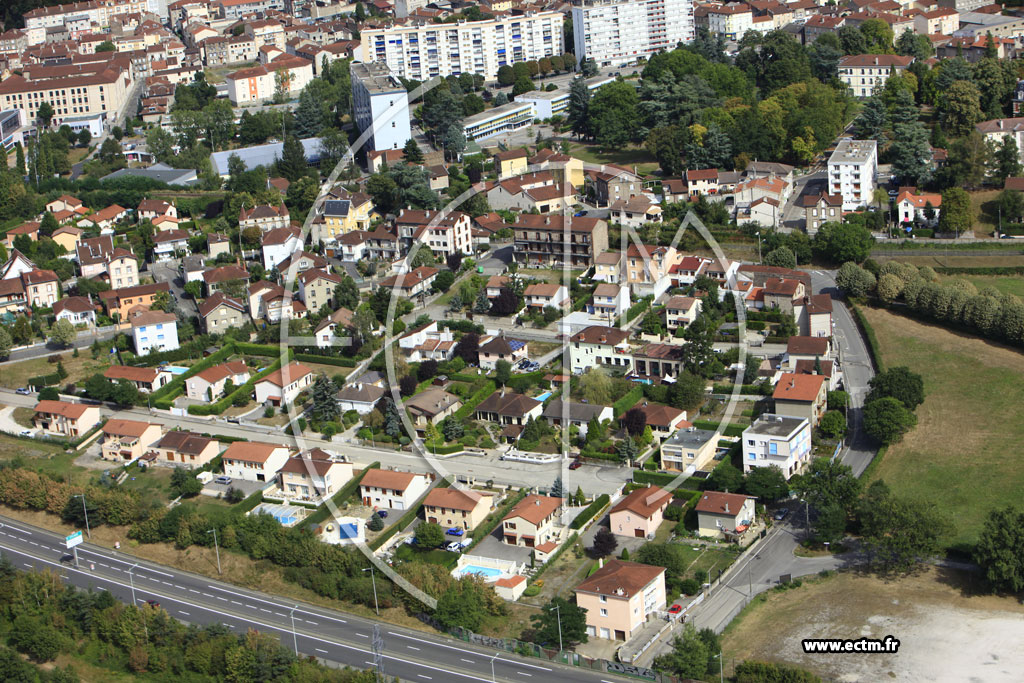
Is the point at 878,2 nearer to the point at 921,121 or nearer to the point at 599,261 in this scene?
the point at 921,121

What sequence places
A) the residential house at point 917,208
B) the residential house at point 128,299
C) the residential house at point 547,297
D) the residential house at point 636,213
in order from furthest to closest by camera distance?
the residential house at point 636,213
the residential house at point 917,208
the residential house at point 128,299
the residential house at point 547,297

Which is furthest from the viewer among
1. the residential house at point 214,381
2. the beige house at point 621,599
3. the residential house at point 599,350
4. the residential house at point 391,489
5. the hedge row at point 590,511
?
the residential house at point 214,381

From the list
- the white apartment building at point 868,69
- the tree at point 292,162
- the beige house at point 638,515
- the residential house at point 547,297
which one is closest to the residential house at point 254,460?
the beige house at point 638,515

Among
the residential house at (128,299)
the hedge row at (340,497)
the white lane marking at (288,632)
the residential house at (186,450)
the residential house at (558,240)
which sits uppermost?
the residential house at (558,240)

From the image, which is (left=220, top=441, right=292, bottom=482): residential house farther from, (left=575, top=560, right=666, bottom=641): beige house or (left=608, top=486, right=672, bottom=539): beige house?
(left=575, top=560, right=666, bottom=641): beige house

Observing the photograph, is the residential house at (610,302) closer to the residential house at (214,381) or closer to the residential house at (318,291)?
the residential house at (318,291)

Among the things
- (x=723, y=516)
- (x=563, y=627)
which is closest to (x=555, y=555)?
(x=563, y=627)

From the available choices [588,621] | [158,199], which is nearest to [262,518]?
[588,621]
